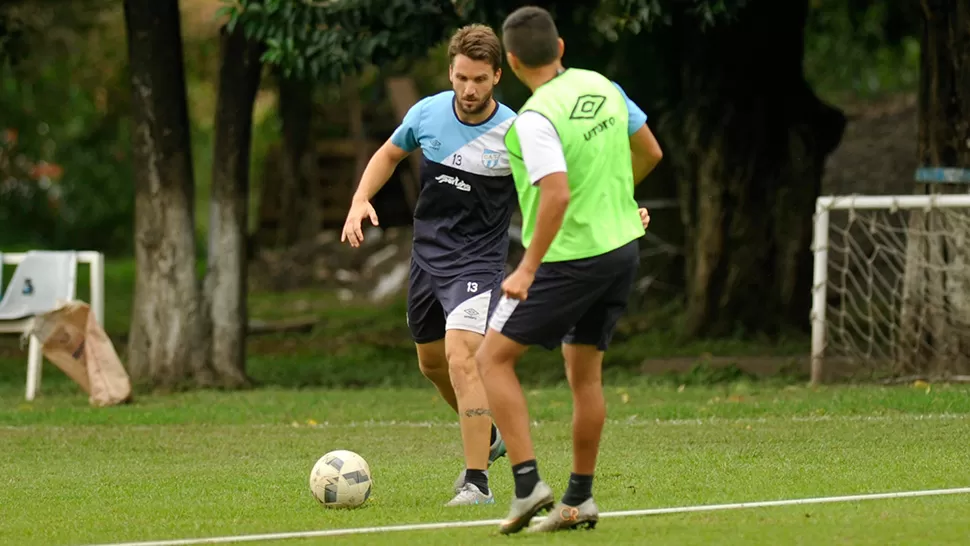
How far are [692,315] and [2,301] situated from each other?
7695mm

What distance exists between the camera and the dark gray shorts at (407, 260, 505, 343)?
7.52m

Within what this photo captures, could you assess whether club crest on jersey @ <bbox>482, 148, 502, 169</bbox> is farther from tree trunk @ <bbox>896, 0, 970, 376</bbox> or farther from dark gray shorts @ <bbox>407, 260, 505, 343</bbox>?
tree trunk @ <bbox>896, 0, 970, 376</bbox>

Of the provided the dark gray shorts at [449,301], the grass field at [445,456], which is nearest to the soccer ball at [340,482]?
the grass field at [445,456]

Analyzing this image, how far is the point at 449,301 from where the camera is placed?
758 cm

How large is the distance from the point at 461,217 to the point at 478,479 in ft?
4.23

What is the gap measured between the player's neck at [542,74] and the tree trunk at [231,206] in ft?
30.8

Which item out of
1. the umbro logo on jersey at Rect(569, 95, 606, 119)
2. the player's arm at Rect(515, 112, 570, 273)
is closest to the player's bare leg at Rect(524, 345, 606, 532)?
the player's arm at Rect(515, 112, 570, 273)

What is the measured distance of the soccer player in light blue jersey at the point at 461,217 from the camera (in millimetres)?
7340

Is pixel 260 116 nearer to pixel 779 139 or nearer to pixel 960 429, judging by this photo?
pixel 779 139

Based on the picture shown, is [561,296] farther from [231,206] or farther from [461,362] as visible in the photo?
[231,206]

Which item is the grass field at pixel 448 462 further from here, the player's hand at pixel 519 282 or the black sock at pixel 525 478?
the player's hand at pixel 519 282

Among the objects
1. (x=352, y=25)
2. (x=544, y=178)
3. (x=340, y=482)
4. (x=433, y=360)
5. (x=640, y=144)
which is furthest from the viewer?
(x=352, y=25)

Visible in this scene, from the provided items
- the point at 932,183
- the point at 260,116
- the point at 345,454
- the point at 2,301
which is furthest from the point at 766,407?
the point at 260,116

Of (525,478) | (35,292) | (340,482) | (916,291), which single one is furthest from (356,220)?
(916,291)
